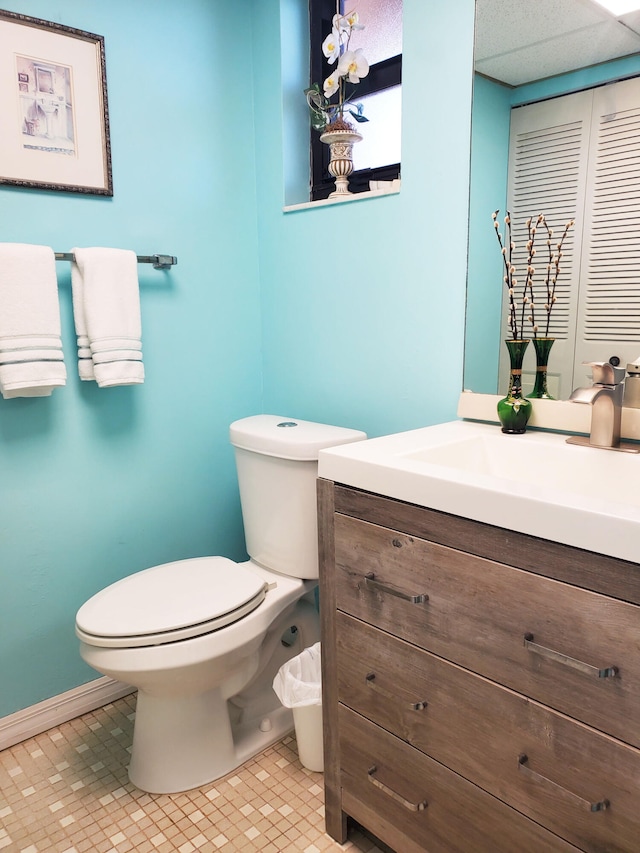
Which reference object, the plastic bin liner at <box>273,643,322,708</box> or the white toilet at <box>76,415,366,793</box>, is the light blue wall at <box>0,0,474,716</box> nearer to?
the white toilet at <box>76,415,366,793</box>

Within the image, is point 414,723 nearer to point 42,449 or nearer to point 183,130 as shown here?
point 42,449

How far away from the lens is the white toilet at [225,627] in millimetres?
1343

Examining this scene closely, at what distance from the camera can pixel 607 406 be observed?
116 centimetres

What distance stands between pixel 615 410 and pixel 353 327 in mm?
781

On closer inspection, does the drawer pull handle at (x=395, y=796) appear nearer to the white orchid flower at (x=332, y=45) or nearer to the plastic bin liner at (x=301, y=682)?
the plastic bin liner at (x=301, y=682)

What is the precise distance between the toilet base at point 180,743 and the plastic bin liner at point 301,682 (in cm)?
17

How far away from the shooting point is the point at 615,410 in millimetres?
1156

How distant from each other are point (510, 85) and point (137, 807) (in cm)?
185

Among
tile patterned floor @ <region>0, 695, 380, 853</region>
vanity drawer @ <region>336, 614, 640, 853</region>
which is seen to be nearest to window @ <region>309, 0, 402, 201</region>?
vanity drawer @ <region>336, 614, 640, 853</region>

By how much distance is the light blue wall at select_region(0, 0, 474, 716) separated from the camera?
4.92 ft

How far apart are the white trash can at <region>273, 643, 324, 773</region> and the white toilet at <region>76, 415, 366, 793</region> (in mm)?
109

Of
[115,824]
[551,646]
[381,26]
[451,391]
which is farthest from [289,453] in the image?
[381,26]

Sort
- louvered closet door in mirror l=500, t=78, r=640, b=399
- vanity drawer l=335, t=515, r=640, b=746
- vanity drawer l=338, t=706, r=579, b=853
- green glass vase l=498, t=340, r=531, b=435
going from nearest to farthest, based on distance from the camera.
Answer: vanity drawer l=335, t=515, r=640, b=746 → vanity drawer l=338, t=706, r=579, b=853 → louvered closet door in mirror l=500, t=78, r=640, b=399 → green glass vase l=498, t=340, r=531, b=435

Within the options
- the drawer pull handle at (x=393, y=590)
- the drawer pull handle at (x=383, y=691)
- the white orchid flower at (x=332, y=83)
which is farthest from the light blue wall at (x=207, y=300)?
the drawer pull handle at (x=383, y=691)
